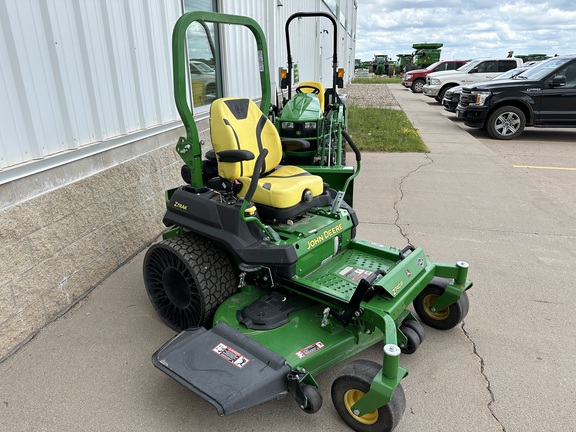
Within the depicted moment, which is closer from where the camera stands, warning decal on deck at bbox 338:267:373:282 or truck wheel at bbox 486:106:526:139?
warning decal on deck at bbox 338:267:373:282

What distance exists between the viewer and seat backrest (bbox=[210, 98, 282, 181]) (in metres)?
3.08

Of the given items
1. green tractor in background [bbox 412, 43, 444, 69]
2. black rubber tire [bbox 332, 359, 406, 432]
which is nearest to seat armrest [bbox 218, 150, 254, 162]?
black rubber tire [bbox 332, 359, 406, 432]

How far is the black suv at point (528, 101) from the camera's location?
9398 mm

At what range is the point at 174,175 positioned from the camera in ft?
16.0

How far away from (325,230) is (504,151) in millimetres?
7480

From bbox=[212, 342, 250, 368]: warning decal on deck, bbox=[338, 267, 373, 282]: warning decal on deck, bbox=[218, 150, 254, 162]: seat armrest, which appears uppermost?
bbox=[218, 150, 254, 162]: seat armrest

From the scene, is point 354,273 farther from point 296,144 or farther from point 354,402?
point 296,144

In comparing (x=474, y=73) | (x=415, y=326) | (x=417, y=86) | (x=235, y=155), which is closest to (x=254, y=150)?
(x=235, y=155)

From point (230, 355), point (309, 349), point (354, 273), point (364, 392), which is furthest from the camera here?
point (354, 273)

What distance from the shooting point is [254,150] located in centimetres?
331

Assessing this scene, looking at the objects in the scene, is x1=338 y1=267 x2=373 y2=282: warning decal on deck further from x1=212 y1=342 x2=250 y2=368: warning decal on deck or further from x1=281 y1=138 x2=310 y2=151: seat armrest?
x1=281 y1=138 x2=310 y2=151: seat armrest

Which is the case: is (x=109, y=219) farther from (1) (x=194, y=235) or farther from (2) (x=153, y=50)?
(2) (x=153, y=50)

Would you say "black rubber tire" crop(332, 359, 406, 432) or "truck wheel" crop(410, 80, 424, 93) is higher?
"truck wheel" crop(410, 80, 424, 93)

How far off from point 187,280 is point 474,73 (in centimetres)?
1681
